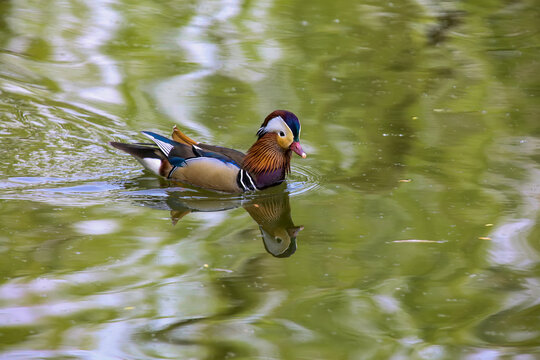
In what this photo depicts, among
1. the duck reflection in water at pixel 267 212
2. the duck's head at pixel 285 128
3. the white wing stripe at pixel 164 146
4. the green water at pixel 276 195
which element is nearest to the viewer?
the green water at pixel 276 195

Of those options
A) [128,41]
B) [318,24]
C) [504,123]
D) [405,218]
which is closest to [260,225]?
[405,218]

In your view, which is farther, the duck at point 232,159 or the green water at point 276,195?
the duck at point 232,159

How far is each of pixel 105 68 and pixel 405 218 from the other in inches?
242

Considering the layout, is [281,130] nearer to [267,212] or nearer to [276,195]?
[276,195]

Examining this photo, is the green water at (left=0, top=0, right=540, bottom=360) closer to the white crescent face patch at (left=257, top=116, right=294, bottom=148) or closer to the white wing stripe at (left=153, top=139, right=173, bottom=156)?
the white wing stripe at (left=153, top=139, right=173, bottom=156)

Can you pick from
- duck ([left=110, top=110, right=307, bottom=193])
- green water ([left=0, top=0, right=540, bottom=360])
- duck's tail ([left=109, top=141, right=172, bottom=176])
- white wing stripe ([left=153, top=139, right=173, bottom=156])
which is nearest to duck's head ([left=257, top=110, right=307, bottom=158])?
duck ([left=110, top=110, right=307, bottom=193])

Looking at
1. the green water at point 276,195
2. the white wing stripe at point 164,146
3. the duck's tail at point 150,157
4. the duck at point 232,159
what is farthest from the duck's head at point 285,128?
the duck's tail at point 150,157

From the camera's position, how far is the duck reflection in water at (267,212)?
7.14m

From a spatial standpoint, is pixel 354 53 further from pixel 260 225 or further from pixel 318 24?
pixel 260 225

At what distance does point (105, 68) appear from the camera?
12.2m

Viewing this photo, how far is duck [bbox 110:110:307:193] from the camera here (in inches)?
336

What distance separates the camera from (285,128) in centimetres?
862

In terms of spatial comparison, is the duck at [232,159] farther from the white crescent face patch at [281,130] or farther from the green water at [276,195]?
the green water at [276,195]

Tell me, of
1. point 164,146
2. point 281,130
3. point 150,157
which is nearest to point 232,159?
point 281,130
